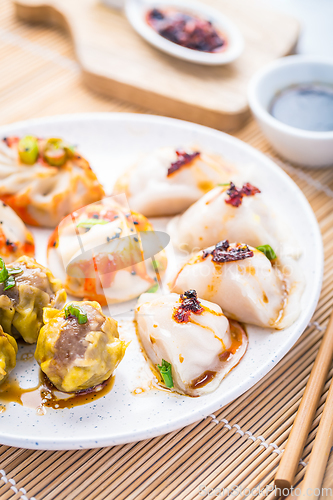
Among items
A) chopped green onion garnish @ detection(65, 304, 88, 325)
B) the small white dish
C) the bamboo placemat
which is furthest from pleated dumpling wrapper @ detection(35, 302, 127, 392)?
the small white dish

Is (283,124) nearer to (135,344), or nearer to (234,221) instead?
(234,221)

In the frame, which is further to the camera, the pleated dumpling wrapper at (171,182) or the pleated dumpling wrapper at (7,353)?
the pleated dumpling wrapper at (171,182)

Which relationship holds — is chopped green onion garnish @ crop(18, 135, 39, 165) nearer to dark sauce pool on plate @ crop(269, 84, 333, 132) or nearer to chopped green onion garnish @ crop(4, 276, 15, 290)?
chopped green onion garnish @ crop(4, 276, 15, 290)

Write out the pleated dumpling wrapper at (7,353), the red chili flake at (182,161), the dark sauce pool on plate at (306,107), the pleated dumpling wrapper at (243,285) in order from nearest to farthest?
1. the pleated dumpling wrapper at (7,353)
2. the pleated dumpling wrapper at (243,285)
3. the red chili flake at (182,161)
4. the dark sauce pool on plate at (306,107)

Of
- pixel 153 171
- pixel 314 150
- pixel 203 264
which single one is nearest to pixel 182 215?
pixel 153 171

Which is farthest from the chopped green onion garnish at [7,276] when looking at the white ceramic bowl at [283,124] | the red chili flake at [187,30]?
the red chili flake at [187,30]

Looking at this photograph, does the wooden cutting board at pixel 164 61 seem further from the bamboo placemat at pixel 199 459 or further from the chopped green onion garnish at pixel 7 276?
the chopped green onion garnish at pixel 7 276

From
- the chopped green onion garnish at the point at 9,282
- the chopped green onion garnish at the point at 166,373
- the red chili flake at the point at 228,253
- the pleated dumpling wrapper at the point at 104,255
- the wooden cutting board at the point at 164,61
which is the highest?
the wooden cutting board at the point at 164,61
